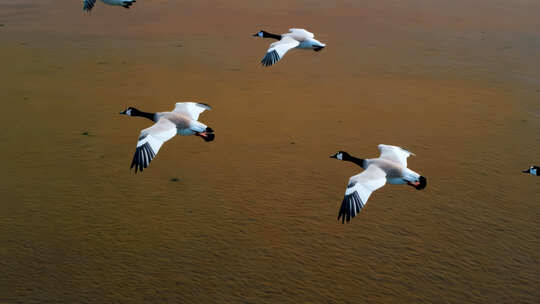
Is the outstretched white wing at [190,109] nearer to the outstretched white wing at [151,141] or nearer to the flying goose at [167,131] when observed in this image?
the flying goose at [167,131]

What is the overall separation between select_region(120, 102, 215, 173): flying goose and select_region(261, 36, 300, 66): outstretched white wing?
1336 millimetres

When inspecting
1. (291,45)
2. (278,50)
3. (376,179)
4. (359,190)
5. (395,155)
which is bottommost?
(359,190)

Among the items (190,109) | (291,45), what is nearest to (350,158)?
(190,109)

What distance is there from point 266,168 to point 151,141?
2.11 metres

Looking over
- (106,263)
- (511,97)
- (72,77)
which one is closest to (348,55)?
(511,97)

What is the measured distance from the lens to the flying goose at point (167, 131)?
647 cm

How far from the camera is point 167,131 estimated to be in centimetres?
693

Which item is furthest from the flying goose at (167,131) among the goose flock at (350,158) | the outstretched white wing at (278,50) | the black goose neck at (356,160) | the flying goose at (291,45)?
the black goose neck at (356,160)

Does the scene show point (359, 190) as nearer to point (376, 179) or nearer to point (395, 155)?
point (376, 179)

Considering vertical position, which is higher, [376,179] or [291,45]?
[291,45]

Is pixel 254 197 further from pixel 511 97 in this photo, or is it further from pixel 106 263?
pixel 511 97

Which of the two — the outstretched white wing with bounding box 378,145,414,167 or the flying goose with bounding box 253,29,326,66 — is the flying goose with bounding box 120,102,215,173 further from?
the outstretched white wing with bounding box 378,145,414,167

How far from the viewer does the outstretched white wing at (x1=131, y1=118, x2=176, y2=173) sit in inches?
252

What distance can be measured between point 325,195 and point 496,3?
13965mm
